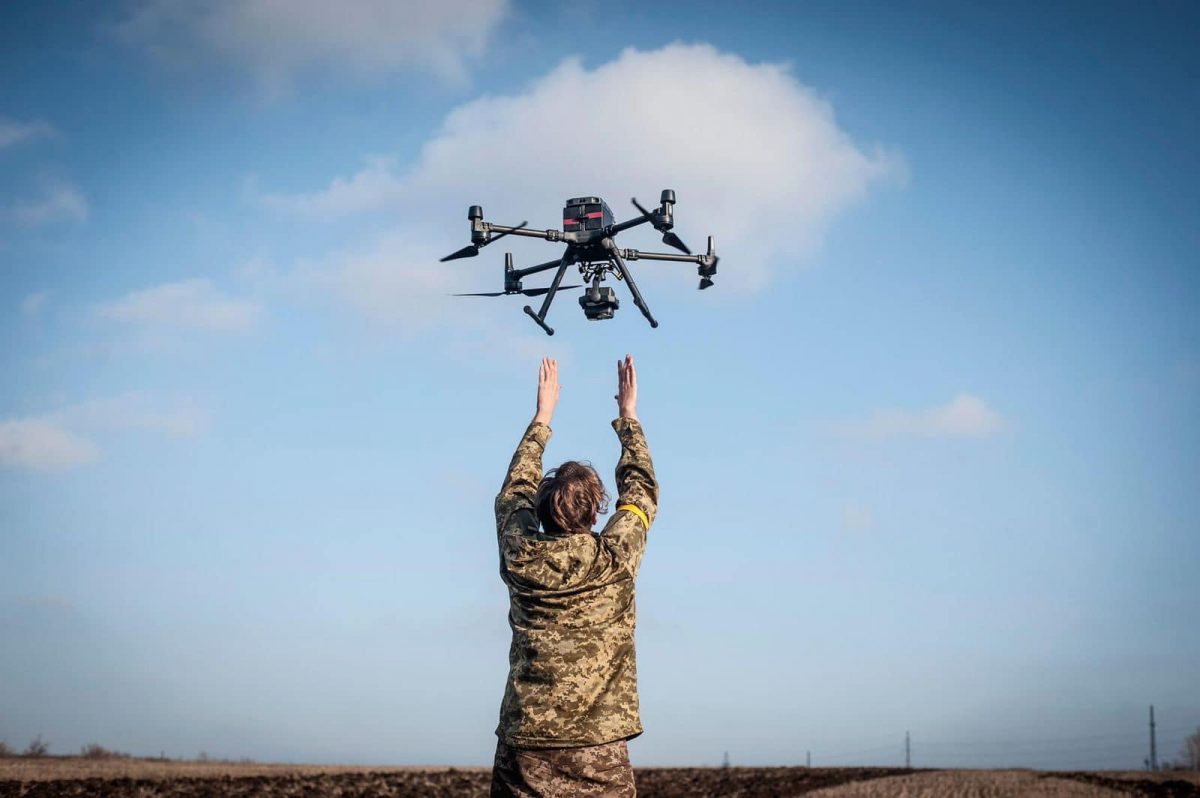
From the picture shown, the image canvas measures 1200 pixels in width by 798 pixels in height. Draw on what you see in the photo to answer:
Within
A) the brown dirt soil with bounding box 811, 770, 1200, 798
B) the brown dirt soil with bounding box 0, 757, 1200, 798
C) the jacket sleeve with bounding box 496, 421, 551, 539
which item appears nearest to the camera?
the jacket sleeve with bounding box 496, 421, 551, 539

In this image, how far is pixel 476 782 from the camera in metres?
26.0

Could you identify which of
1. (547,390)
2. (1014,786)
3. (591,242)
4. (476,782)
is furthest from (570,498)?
(1014,786)

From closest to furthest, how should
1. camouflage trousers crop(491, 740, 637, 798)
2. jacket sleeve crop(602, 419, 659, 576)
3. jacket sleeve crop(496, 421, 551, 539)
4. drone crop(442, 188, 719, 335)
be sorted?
camouflage trousers crop(491, 740, 637, 798) → jacket sleeve crop(602, 419, 659, 576) → jacket sleeve crop(496, 421, 551, 539) → drone crop(442, 188, 719, 335)

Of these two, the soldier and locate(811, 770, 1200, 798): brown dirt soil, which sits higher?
the soldier

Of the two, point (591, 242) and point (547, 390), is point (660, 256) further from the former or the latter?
point (547, 390)

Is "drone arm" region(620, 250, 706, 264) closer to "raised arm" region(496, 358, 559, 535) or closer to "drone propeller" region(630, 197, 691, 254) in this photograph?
"drone propeller" region(630, 197, 691, 254)

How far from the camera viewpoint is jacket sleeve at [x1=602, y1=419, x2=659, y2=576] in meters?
5.63

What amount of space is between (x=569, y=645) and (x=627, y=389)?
65.5 inches

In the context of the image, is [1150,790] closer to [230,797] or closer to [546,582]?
[230,797]

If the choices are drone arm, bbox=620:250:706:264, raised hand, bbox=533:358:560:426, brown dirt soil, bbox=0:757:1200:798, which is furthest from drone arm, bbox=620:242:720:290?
brown dirt soil, bbox=0:757:1200:798

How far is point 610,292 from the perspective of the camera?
1414 centimetres

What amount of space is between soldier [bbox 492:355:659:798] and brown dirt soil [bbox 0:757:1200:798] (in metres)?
18.9

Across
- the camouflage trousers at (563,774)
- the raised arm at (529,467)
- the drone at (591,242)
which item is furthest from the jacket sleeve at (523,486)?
the drone at (591,242)

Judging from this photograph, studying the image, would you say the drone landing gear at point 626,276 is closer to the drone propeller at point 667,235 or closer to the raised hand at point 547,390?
the drone propeller at point 667,235
